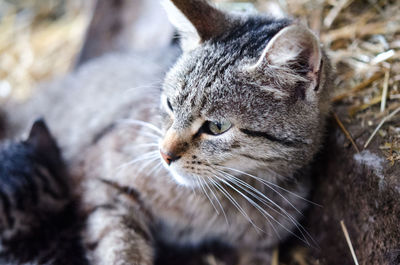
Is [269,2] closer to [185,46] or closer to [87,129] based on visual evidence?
[185,46]

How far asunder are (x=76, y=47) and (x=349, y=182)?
3.46m

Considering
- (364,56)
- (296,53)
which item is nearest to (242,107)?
(296,53)

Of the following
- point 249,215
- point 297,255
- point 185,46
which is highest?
point 185,46

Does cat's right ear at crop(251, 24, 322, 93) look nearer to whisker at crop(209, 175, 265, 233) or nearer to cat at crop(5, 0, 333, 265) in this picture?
cat at crop(5, 0, 333, 265)

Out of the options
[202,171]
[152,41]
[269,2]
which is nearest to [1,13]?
[152,41]

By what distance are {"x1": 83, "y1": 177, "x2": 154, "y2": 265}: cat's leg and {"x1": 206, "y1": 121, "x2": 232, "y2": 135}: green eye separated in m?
0.71

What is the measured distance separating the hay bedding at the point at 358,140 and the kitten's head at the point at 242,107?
0.95 feet

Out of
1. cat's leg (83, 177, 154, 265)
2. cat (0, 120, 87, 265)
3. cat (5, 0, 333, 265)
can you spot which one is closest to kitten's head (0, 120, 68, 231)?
cat (0, 120, 87, 265)

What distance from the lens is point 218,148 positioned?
162 cm

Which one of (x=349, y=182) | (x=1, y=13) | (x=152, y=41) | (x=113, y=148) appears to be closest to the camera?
(x=349, y=182)

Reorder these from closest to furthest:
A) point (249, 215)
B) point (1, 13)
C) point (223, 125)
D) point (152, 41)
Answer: point (223, 125)
point (249, 215)
point (152, 41)
point (1, 13)

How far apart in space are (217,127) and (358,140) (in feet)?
2.38

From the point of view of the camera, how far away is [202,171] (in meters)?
1.65

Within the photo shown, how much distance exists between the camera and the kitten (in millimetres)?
1592
